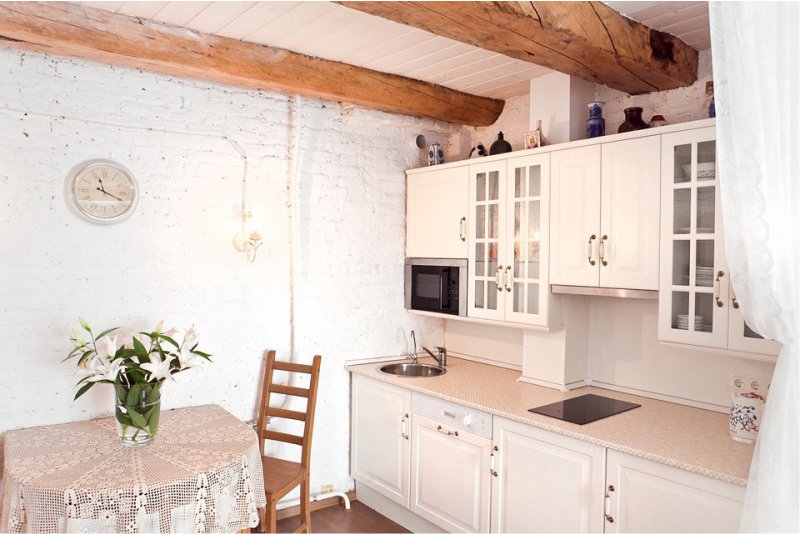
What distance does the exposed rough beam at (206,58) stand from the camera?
229cm

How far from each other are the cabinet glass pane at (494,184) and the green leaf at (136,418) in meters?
2.01

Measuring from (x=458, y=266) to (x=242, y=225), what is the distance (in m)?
1.24

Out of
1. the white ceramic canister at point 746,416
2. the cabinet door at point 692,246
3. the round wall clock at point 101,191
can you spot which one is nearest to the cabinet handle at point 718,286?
the cabinet door at point 692,246

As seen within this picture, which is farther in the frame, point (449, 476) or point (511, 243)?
point (511, 243)

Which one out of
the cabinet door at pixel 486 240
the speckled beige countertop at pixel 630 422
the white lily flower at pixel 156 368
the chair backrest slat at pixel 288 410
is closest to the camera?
the speckled beige countertop at pixel 630 422

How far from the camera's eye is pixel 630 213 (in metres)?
2.51

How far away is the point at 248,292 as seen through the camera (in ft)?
10.5

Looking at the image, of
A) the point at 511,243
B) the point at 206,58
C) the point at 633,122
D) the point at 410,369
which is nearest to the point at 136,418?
the point at 206,58

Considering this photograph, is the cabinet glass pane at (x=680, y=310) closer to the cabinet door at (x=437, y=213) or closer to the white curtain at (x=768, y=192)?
the white curtain at (x=768, y=192)

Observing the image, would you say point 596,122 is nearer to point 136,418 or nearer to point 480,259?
point 480,259

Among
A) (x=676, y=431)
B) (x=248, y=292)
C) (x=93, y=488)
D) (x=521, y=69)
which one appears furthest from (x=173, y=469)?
(x=521, y=69)

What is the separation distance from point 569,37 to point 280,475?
7.73 feet

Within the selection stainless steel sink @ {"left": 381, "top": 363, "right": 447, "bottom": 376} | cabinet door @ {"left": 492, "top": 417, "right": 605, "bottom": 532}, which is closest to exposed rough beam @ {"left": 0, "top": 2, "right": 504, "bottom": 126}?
stainless steel sink @ {"left": 381, "top": 363, "right": 447, "bottom": 376}

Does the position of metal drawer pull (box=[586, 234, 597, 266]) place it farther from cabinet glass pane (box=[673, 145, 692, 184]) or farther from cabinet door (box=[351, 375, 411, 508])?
cabinet door (box=[351, 375, 411, 508])
